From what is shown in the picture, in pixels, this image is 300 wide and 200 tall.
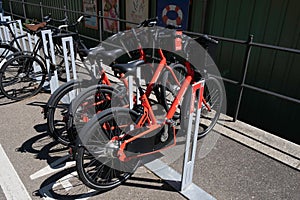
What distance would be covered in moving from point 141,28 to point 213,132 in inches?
64.2

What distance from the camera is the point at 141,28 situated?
2.65m

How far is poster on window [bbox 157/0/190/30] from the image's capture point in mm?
5012

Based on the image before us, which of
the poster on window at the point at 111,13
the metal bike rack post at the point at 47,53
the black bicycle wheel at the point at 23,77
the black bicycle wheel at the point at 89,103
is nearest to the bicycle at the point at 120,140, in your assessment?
the black bicycle wheel at the point at 89,103

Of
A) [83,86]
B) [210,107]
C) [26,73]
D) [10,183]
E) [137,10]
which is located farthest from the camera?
[137,10]

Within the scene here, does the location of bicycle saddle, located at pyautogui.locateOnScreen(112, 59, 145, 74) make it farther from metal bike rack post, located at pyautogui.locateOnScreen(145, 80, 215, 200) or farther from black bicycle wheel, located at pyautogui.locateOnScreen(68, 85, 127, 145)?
metal bike rack post, located at pyautogui.locateOnScreen(145, 80, 215, 200)

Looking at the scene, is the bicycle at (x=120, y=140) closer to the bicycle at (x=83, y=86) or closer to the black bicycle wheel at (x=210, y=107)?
the bicycle at (x=83, y=86)

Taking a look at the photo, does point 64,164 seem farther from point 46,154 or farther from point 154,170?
point 154,170

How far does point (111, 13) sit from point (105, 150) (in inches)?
217

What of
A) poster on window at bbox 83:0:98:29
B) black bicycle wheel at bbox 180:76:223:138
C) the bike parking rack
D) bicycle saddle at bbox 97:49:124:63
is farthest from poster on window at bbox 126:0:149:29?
the bike parking rack

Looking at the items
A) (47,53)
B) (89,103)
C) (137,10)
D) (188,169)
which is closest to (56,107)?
(89,103)

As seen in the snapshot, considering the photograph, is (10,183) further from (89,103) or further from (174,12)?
(174,12)

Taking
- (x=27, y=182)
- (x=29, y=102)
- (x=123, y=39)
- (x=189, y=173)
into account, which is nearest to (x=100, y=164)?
(x=27, y=182)

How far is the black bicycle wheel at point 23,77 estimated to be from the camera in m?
4.17

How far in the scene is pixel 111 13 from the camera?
22.9 feet
